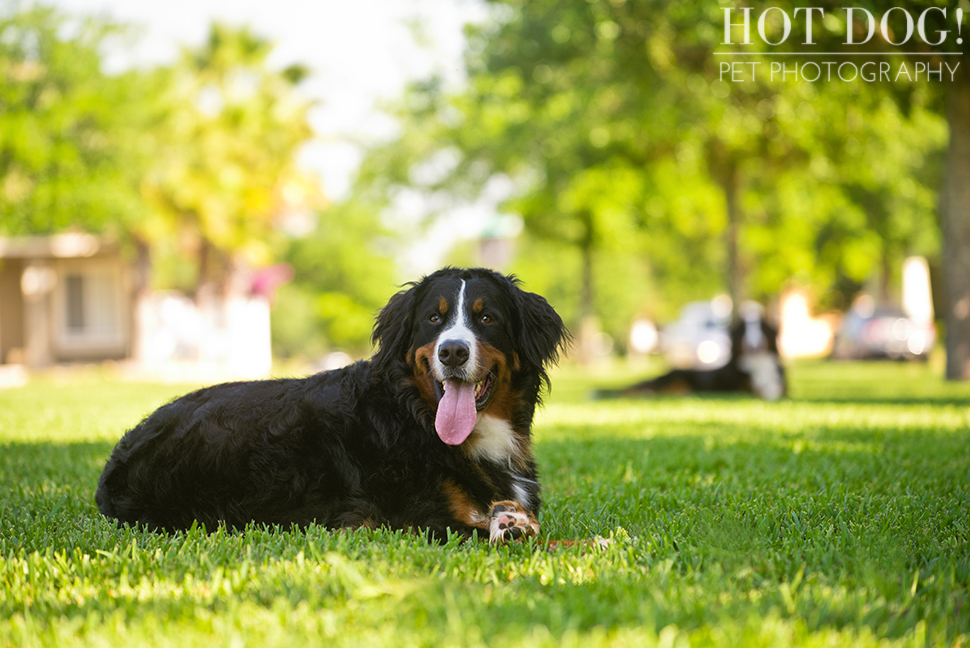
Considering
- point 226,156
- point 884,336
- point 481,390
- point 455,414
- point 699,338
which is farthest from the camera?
point 699,338

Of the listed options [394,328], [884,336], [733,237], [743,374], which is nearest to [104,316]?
[733,237]

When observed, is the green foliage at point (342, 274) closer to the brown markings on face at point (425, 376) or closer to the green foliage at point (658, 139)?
the green foliage at point (658, 139)

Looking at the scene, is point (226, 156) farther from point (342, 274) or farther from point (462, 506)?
point (462, 506)

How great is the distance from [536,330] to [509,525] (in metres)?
1.07

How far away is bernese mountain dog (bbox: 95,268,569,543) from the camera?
3.80m

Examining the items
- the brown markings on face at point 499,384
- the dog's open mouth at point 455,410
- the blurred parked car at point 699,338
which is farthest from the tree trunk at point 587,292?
the dog's open mouth at point 455,410

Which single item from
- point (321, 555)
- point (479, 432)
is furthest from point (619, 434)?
point (321, 555)

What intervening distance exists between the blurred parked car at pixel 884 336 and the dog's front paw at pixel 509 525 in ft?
87.7

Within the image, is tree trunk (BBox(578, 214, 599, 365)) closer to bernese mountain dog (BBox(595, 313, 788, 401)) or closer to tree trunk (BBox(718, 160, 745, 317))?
tree trunk (BBox(718, 160, 745, 317))

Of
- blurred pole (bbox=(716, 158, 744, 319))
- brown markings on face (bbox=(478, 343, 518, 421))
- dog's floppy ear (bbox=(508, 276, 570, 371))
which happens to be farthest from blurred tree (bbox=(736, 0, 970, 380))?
brown markings on face (bbox=(478, 343, 518, 421))

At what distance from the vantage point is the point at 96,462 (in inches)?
245

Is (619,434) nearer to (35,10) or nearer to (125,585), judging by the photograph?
(125,585)

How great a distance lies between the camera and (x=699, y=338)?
3466 centimetres

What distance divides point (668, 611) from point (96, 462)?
5.23 meters
